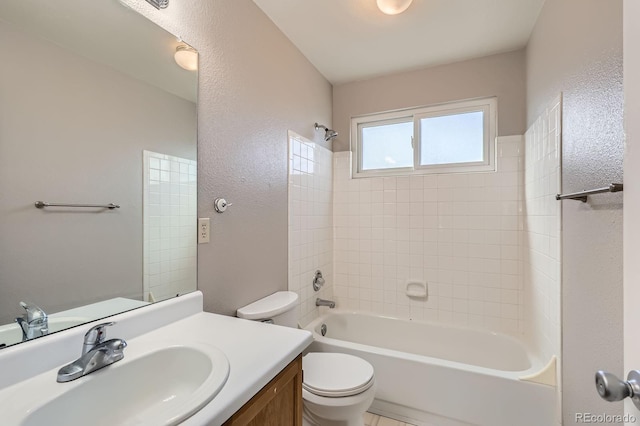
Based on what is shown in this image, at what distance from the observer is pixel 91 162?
0.92 metres

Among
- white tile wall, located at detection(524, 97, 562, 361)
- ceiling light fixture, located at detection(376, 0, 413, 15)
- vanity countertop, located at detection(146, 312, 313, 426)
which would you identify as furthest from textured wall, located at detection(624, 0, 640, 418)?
ceiling light fixture, located at detection(376, 0, 413, 15)

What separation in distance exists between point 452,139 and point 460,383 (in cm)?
A: 182

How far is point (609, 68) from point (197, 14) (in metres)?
1.60

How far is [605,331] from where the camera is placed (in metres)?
0.93

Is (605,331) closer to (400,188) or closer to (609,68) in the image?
(609,68)

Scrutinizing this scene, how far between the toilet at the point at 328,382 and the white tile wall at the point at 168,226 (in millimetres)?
428


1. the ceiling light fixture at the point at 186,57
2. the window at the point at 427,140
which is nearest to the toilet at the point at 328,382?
the ceiling light fixture at the point at 186,57

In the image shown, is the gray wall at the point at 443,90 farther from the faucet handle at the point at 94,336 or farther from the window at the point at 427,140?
the faucet handle at the point at 94,336

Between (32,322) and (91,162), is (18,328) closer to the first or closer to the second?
(32,322)

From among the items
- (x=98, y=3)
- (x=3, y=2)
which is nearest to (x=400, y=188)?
(x=98, y=3)

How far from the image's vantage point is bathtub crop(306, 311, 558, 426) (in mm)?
1523

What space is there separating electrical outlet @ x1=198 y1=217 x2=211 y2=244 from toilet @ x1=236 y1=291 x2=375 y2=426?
17.4 inches

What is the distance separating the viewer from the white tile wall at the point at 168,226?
111cm

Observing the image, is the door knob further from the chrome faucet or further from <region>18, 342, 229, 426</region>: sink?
the chrome faucet
